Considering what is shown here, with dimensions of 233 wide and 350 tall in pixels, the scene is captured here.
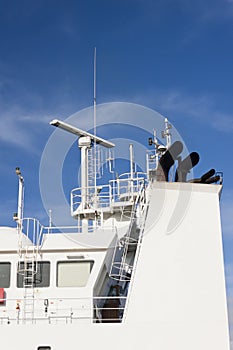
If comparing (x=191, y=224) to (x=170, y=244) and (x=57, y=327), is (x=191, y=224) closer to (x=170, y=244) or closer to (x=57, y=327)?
(x=170, y=244)

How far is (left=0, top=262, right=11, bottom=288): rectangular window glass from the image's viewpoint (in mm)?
16041

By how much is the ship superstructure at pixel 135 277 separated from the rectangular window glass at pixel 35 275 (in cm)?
3

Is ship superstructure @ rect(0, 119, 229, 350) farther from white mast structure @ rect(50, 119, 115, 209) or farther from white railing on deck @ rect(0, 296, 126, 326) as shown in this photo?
white mast structure @ rect(50, 119, 115, 209)

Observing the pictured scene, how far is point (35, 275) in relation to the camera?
15.9 m

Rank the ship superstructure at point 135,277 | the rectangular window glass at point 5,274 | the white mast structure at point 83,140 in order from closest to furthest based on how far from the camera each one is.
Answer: the ship superstructure at point 135,277 < the rectangular window glass at point 5,274 < the white mast structure at point 83,140

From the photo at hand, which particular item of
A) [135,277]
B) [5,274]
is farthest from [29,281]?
[135,277]

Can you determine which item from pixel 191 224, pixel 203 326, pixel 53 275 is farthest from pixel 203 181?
pixel 53 275

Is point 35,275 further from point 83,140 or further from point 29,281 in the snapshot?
point 83,140

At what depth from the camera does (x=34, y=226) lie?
1622 centimetres

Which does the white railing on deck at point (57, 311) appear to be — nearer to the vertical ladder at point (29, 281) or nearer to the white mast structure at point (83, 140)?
the vertical ladder at point (29, 281)

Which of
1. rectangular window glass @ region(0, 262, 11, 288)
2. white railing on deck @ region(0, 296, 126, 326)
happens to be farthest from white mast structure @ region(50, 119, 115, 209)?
white railing on deck @ region(0, 296, 126, 326)

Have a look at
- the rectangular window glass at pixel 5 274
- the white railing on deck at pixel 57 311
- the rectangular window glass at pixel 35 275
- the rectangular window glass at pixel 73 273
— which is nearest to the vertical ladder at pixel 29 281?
the rectangular window glass at pixel 35 275

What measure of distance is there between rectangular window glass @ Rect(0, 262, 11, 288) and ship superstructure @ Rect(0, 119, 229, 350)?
0.10 ft

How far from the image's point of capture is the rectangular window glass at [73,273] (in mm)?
15781
